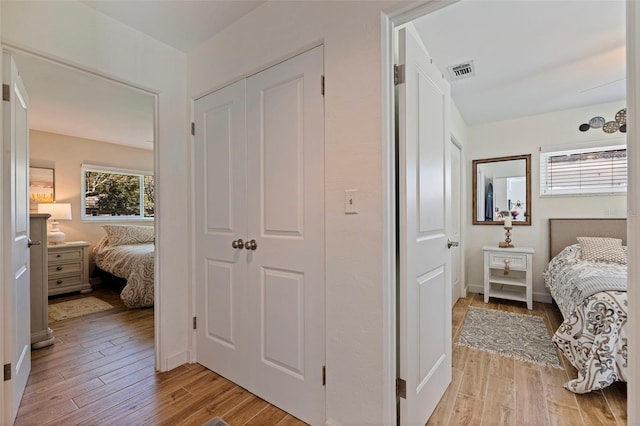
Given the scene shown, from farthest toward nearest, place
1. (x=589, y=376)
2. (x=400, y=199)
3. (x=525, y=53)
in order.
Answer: (x=525, y=53), (x=589, y=376), (x=400, y=199)

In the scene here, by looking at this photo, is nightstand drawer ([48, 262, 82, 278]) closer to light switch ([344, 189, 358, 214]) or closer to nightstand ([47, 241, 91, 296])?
nightstand ([47, 241, 91, 296])

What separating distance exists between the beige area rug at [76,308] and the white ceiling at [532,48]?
433 cm

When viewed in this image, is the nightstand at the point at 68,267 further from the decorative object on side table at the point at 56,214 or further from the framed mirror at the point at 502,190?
the framed mirror at the point at 502,190

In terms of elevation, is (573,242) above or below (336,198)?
below

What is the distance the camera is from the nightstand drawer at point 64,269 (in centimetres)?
385

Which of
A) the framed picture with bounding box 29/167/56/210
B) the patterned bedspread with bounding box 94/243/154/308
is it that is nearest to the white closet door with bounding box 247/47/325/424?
the patterned bedspread with bounding box 94/243/154/308

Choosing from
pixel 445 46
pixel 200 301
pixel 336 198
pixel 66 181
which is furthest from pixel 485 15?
pixel 66 181

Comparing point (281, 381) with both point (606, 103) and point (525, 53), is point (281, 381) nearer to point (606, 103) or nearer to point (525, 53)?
point (525, 53)

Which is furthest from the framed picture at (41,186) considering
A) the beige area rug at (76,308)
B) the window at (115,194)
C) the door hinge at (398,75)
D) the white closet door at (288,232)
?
the door hinge at (398,75)

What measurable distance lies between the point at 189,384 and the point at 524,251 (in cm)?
370

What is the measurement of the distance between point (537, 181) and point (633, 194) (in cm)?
350

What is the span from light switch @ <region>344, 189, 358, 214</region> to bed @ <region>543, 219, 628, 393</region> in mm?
1592

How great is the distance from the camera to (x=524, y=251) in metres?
3.44

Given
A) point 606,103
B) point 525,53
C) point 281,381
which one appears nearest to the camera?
point 281,381
